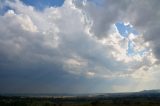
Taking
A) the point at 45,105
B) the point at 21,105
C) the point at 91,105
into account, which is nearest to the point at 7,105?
the point at 21,105

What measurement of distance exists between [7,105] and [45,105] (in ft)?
56.3

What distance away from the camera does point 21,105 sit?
114 meters

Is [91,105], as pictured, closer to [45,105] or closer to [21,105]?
[45,105]

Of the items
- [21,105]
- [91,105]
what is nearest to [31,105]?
[21,105]

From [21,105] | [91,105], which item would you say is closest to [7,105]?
[21,105]

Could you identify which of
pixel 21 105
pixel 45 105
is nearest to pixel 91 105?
pixel 45 105

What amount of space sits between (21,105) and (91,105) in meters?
30.7

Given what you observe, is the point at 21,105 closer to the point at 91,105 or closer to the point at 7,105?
the point at 7,105

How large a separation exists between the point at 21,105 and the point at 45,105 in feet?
34.6

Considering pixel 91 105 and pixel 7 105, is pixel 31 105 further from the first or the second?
pixel 91 105

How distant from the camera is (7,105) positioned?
115250 millimetres

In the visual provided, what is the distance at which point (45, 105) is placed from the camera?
113 metres

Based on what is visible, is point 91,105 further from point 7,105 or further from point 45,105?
point 7,105
